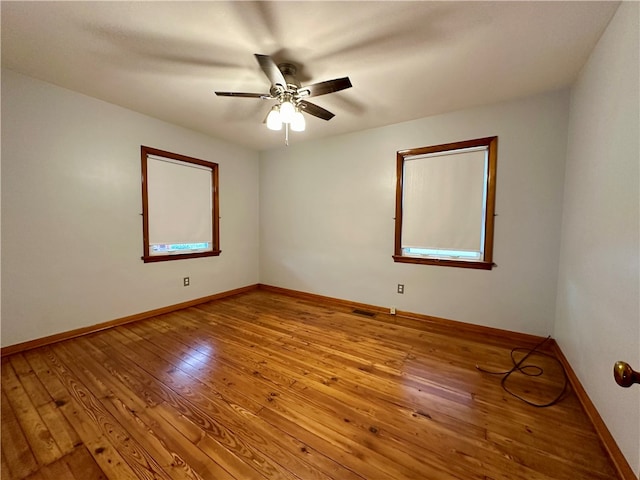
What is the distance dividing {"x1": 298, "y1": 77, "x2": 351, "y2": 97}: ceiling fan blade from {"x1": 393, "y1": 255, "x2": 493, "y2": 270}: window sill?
2110 millimetres

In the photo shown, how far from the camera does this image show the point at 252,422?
1452mm

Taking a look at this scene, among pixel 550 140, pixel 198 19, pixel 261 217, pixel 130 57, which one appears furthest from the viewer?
pixel 261 217

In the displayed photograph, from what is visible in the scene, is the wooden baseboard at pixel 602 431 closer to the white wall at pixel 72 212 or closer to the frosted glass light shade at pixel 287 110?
the frosted glass light shade at pixel 287 110

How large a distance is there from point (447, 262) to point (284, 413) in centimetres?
234

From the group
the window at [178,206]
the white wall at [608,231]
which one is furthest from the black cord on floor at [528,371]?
the window at [178,206]

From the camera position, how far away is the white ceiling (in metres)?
1.49

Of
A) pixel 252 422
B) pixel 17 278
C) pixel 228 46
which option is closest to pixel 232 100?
pixel 228 46

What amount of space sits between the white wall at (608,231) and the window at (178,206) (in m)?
4.10

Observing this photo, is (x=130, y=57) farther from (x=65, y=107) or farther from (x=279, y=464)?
(x=279, y=464)

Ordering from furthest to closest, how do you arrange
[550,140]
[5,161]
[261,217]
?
[261,217] → [550,140] → [5,161]

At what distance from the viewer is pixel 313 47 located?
1793 mm

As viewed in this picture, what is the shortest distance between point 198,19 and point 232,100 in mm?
1004

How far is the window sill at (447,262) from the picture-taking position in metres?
2.68

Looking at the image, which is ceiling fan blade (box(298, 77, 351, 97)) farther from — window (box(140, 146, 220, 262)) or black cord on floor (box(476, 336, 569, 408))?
black cord on floor (box(476, 336, 569, 408))
